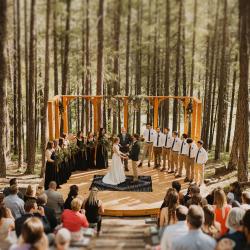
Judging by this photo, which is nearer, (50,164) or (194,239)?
(194,239)

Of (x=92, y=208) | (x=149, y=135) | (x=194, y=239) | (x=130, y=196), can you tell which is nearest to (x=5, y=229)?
(x=92, y=208)

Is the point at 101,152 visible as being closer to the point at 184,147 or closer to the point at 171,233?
the point at 184,147

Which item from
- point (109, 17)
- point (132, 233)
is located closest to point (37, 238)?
point (132, 233)

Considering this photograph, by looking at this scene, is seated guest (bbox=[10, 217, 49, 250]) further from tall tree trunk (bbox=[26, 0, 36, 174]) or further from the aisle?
tall tree trunk (bbox=[26, 0, 36, 174])

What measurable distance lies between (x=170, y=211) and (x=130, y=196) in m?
3.91

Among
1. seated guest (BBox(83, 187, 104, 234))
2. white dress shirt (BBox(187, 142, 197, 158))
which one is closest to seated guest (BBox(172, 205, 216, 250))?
seated guest (BBox(83, 187, 104, 234))

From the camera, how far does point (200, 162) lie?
1048 cm

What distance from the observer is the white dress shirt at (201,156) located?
1039cm

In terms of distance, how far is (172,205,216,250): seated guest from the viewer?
170 inches

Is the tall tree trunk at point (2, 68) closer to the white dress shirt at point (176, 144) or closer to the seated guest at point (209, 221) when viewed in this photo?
the white dress shirt at point (176, 144)

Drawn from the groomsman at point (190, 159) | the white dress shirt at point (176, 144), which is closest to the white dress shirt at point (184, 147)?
the groomsman at point (190, 159)

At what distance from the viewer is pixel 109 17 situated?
21609mm

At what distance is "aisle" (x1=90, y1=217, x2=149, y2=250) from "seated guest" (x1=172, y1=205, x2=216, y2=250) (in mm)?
2782

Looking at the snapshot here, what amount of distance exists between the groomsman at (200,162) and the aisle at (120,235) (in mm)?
2512
